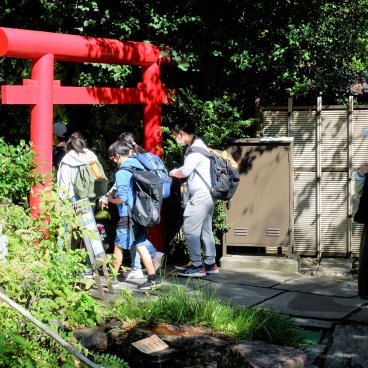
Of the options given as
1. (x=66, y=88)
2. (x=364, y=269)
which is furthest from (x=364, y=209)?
(x=66, y=88)

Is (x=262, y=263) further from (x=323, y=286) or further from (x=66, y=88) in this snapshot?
(x=66, y=88)

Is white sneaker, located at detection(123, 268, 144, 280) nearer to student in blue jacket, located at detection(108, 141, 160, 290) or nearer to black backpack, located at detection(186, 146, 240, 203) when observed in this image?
student in blue jacket, located at detection(108, 141, 160, 290)

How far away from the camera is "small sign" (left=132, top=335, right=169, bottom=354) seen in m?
5.65

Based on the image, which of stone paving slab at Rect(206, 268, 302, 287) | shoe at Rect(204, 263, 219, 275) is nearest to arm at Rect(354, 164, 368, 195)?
stone paving slab at Rect(206, 268, 302, 287)

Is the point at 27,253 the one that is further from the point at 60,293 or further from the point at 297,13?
the point at 297,13

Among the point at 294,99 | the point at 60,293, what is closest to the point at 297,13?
the point at 294,99

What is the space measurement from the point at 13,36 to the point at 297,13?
4.08 metres

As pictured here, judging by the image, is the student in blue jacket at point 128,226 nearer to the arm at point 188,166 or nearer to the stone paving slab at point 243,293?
the arm at point 188,166

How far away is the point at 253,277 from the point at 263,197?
1096 millimetres

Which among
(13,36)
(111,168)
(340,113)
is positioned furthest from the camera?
(111,168)

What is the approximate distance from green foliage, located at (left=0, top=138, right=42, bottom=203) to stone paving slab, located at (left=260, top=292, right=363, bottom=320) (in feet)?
8.47

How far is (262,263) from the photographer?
9.59m

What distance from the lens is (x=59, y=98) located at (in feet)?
29.3

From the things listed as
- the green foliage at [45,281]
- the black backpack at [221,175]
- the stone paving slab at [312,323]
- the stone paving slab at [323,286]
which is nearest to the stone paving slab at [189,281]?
the stone paving slab at [323,286]
